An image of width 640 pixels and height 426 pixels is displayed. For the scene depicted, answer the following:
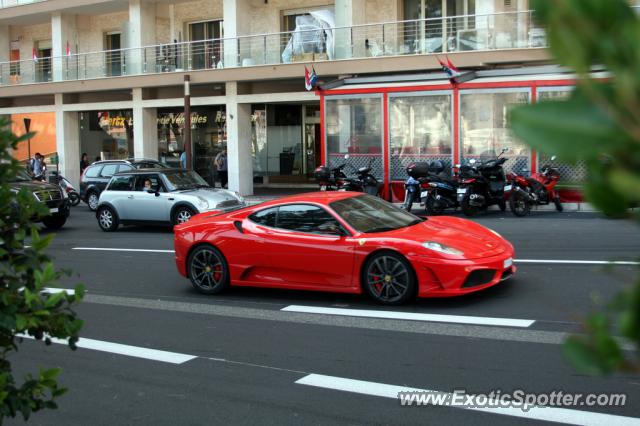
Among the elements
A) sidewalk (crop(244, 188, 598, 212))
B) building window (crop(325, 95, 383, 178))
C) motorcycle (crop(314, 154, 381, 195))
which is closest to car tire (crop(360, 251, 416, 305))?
sidewalk (crop(244, 188, 598, 212))

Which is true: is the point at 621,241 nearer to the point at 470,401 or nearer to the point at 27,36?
the point at 470,401

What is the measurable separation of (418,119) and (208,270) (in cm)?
1235

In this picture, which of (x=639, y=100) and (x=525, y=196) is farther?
(x=525, y=196)

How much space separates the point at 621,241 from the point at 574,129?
12.7 metres

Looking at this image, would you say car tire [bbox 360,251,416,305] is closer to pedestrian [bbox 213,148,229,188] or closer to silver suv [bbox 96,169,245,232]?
silver suv [bbox 96,169,245,232]

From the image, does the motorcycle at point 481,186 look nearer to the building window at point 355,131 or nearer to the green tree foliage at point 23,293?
the building window at point 355,131

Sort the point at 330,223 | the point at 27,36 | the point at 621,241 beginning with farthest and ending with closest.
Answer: the point at 27,36 < the point at 621,241 < the point at 330,223

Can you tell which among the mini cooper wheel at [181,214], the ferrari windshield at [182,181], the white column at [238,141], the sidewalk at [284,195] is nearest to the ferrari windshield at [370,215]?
the mini cooper wheel at [181,214]

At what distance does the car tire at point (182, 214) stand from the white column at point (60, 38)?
18.0 meters

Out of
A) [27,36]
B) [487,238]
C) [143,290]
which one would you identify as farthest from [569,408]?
[27,36]

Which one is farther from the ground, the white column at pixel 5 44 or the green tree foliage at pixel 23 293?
the white column at pixel 5 44

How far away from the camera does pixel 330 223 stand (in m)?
9.12

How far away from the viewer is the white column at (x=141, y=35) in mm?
29562

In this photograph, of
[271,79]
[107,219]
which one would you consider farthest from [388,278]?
[271,79]
